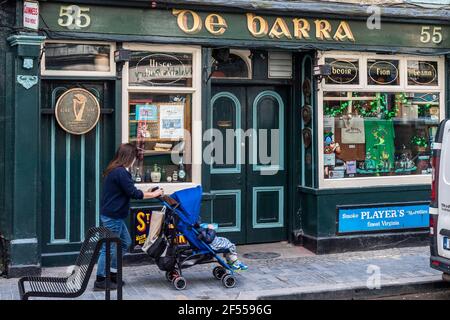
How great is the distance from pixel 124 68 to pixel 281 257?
3696mm

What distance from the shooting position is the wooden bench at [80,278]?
5.98 metres

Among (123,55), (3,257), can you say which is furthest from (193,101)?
(3,257)

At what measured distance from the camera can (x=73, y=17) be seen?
8.77m

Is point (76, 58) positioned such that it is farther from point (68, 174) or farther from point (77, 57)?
point (68, 174)

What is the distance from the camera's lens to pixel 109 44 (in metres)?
9.15

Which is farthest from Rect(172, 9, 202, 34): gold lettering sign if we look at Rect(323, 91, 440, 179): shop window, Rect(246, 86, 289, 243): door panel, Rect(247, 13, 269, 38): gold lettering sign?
Rect(323, 91, 440, 179): shop window

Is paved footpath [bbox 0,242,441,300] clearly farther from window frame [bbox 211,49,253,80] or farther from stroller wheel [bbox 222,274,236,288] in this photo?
window frame [bbox 211,49,253,80]

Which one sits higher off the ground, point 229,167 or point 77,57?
point 77,57

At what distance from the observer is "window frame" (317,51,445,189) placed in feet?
33.9

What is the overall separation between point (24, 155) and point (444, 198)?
5.28 metres

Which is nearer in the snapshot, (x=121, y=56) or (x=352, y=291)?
(x=352, y=291)

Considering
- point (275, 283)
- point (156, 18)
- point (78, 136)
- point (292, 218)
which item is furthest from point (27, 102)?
point (292, 218)

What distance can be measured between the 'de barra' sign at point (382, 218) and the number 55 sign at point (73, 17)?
4827 millimetres

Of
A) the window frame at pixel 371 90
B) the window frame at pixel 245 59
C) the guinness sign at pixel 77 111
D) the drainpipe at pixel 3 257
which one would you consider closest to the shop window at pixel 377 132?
the window frame at pixel 371 90
